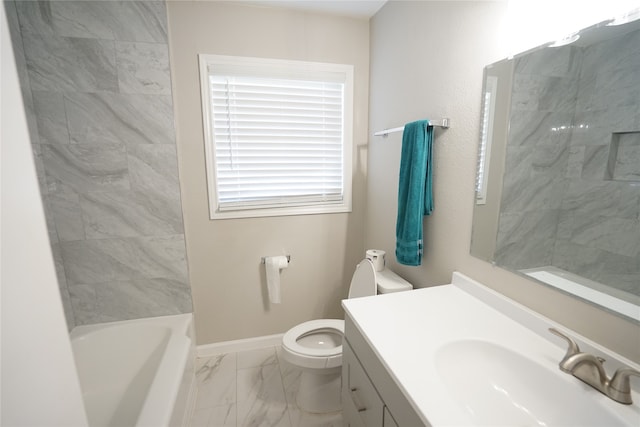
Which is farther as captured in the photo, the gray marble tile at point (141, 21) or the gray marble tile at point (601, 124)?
the gray marble tile at point (141, 21)

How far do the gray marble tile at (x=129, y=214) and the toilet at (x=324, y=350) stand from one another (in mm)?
1077

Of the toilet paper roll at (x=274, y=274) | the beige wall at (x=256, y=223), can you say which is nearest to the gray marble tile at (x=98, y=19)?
the beige wall at (x=256, y=223)

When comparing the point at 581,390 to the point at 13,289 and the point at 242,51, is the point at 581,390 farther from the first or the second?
the point at 242,51

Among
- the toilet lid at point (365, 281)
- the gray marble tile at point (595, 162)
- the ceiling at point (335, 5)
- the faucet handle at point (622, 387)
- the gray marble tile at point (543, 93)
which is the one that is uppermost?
the ceiling at point (335, 5)

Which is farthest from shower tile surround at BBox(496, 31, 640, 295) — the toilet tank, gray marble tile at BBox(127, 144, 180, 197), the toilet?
gray marble tile at BBox(127, 144, 180, 197)

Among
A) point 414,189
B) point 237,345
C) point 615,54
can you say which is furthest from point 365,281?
point 615,54

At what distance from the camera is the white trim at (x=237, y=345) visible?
7.18 feet

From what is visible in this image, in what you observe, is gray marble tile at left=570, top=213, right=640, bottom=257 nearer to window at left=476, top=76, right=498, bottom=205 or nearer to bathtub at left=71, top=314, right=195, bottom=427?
window at left=476, top=76, right=498, bottom=205

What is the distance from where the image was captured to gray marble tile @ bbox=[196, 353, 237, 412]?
1.79 m

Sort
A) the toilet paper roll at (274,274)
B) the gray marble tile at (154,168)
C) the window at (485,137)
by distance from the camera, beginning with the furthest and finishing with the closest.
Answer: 1. the toilet paper roll at (274,274)
2. the gray marble tile at (154,168)
3. the window at (485,137)

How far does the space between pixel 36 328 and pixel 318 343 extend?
162 cm

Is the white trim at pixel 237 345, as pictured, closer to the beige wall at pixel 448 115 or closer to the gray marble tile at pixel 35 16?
the beige wall at pixel 448 115

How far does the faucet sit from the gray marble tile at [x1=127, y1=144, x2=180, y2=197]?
2.00m

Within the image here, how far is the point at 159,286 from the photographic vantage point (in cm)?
191
